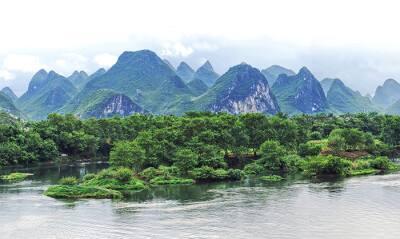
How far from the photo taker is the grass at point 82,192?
59.2 meters

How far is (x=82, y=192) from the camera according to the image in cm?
5978

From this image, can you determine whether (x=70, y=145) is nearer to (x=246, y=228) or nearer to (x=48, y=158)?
(x=48, y=158)

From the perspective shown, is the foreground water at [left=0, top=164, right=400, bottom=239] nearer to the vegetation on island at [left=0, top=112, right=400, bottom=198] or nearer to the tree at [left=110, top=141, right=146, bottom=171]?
the vegetation on island at [left=0, top=112, right=400, bottom=198]

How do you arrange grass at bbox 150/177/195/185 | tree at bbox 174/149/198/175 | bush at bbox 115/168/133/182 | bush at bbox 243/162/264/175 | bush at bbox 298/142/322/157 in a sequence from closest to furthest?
bush at bbox 115/168/133/182 < grass at bbox 150/177/195/185 < tree at bbox 174/149/198/175 < bush at bbox 243/162/264/175 < bush at bbox 298/142/322/157

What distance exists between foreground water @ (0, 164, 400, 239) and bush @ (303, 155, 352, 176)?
17.6 feet

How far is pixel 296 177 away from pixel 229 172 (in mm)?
9923

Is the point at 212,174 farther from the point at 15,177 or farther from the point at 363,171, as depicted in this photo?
the point at 15,177

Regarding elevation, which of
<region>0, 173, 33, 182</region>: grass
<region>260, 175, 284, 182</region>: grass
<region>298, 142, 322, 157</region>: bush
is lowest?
<region>260, 175, 284, 182</region>: grass

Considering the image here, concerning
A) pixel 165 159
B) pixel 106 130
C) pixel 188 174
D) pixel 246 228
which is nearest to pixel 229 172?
pixel 188 174

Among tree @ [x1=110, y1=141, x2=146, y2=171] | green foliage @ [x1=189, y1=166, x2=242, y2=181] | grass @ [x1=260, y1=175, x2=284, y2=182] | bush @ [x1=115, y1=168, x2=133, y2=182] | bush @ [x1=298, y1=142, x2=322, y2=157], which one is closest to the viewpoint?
bush @ [x1=115, y1=168, x2=133, y2=182]

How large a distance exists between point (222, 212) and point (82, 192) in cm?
1945

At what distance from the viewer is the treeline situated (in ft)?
251

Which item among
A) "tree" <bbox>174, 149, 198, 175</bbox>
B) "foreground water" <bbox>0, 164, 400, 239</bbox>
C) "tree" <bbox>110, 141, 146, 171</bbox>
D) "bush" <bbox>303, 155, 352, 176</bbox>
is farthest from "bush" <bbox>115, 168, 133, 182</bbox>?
"bush" <bbox>303, 155, 352, 176</bbox>

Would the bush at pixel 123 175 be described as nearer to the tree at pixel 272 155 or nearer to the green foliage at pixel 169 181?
the green foliage at pixel 169 181
